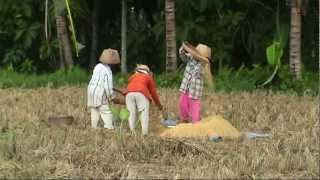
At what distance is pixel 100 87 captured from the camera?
8453 mm

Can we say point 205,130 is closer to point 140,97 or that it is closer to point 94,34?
point 140,97

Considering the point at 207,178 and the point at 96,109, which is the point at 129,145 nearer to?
the point at 207,178

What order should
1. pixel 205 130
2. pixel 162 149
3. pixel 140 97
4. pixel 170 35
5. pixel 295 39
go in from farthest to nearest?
pixel 170 35
pixel 295 39
pixel 140 97
pixel 205 130
pixel 162 149

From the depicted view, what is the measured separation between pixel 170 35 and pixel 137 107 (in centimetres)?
564

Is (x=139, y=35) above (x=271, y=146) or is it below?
above

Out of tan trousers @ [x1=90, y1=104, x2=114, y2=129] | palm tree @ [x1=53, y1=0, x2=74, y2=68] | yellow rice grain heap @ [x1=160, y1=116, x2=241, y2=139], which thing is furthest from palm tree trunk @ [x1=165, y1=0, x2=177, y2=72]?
yellow rice grain heap @ [x1=160, y1=116, x2=241, y2=139]

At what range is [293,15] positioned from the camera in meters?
12.9

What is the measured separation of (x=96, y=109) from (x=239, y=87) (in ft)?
16.1

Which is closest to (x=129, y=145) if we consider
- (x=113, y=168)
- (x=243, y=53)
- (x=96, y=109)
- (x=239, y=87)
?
(x=113, y=168)

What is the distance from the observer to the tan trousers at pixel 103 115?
8.44m

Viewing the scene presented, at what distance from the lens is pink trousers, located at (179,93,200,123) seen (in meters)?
8.90

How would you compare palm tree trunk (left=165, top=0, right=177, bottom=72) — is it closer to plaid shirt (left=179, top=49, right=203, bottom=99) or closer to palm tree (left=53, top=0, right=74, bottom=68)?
palm tree (left=53, top=0, right=74, bottom=68)

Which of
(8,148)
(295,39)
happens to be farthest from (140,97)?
(295,39)

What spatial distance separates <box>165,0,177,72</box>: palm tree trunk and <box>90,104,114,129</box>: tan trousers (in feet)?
18.2
